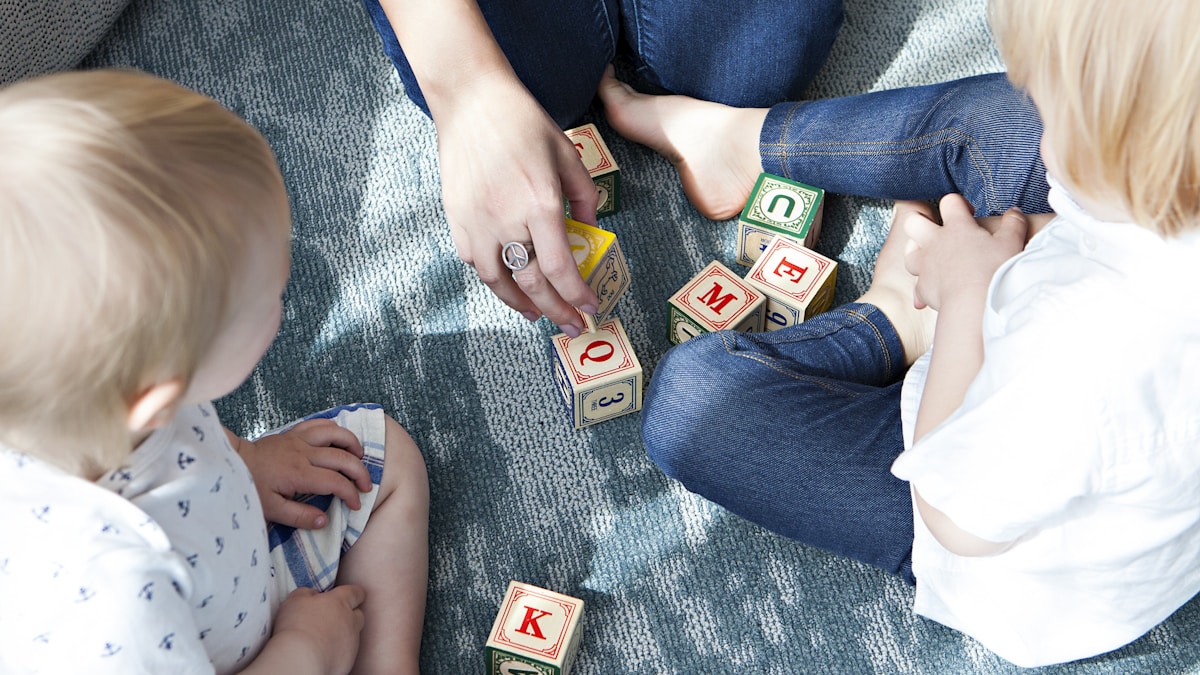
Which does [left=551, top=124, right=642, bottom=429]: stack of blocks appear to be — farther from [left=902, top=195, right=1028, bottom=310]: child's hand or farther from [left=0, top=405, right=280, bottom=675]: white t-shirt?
A: [left=0, top=405, right=280, bottom=675]: white t-shirt

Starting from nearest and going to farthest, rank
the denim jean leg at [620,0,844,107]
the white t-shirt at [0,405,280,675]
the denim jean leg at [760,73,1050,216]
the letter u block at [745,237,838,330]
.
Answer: the white t-shirt at [0,405,280,675]
the denim jean leg at [760,73,1050,216]
the letter u block at [745,237,838,330]
the denim jean leg at [620,0,844,107]

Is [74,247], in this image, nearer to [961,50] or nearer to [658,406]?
[658,406]

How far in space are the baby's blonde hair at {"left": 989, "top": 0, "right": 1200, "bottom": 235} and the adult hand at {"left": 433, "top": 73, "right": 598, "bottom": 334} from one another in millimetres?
404

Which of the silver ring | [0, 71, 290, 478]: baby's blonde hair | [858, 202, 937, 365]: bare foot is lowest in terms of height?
[858, 202, 937, 365]: bare foot

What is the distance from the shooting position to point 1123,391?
67 centimetres

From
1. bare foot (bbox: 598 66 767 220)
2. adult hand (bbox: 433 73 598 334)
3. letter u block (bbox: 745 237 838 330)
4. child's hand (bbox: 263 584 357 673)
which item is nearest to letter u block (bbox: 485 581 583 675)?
child's hand (bbox: 263 584 357 673)

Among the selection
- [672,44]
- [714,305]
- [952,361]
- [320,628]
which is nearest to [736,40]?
[672,44]

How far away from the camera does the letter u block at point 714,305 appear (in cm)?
116

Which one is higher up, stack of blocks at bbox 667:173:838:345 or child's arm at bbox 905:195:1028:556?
child's arm at bbox 905:195:1028:556

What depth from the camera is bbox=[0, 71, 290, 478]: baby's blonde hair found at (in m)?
0.56

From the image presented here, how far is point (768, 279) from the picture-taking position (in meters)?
1.19

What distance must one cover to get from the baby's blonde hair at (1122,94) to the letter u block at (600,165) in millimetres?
616

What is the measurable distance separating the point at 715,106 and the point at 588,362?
422mm

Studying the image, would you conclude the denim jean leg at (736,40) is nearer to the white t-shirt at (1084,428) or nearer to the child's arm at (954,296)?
the child's arm at (954,296)
